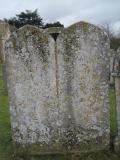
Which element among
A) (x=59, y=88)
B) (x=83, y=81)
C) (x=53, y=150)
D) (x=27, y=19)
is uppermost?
(x=27, y=19)

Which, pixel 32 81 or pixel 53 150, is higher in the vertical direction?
pixel 32 81

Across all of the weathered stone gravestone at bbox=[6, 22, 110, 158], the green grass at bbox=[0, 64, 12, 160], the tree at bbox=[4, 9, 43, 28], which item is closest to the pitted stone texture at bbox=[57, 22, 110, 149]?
the weathered stone gravestone at bbox=[6, 22, 110, 158]

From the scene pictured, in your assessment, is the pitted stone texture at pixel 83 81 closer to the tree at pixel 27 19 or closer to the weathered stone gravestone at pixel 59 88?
the weathered stone gravestone at pixel 59 88

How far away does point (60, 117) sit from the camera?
22.7 feet

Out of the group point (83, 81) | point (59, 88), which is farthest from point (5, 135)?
point (83, 81)

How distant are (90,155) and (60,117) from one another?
82cm

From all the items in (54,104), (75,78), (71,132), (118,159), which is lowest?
(118,159)

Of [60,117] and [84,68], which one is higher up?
[84,68]

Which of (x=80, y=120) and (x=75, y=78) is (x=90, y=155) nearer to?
(x=80, y=120)

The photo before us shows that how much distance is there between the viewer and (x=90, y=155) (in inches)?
272

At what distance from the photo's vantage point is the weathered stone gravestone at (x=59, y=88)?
6777mm

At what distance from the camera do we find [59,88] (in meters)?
6.84

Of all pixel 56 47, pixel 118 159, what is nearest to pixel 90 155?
pixel 118 159

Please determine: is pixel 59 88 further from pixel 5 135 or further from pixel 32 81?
pixel 5 135
